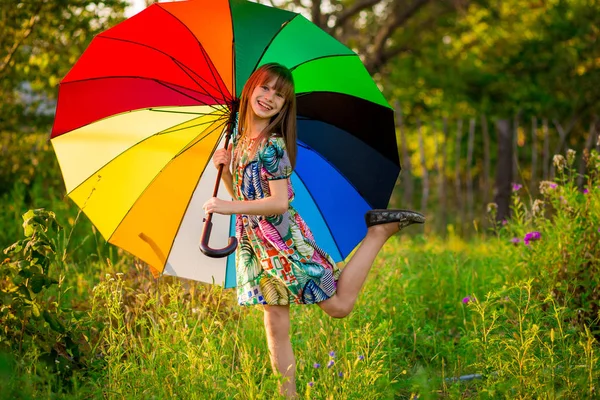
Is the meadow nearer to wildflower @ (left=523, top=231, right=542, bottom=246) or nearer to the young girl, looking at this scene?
wildflower @ (left=523, top=231, right=542, bottom=246)

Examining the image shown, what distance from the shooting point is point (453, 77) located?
10.8m

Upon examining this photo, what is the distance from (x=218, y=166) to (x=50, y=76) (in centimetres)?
465

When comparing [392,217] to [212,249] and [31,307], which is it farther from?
[31,307]

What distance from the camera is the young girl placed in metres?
2.83

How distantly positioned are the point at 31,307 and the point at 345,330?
148cm

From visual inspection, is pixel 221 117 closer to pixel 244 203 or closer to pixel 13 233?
pixel 244 203

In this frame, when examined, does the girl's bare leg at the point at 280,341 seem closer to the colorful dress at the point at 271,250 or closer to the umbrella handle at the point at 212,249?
the colorful dress at the point at 271,250

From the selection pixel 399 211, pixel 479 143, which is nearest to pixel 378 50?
pixel 479 143

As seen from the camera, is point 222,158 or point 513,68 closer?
point 222,158

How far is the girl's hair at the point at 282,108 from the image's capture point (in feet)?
9.30

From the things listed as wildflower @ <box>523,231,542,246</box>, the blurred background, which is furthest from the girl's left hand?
the blurred background

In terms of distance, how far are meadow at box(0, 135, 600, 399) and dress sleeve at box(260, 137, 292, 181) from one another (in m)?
0.69

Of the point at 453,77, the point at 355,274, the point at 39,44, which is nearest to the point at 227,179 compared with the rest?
the point at 355,274

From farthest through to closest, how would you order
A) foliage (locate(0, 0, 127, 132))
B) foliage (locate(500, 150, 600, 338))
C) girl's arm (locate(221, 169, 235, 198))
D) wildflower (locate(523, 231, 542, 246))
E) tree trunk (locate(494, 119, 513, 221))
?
tree trunk (locate(494, 119, 513, 221)), foliage (locate(0, 0, 127, 132)), wildflower (locate(523, 231, 542, 246)), foliage (locate(500, 150, 600, 338)), girl's arm (locate(221, 169, 235, 198))
